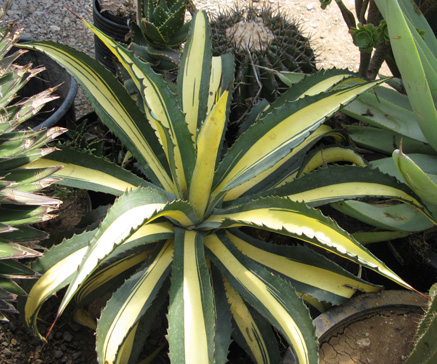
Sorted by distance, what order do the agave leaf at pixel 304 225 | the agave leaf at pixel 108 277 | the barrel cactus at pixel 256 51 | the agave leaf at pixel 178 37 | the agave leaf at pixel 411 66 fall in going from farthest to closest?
the agave leaf at pixel 178 37
the barrel cactus at pixel 256 51
the agave leaf at pixel 108 277
the agave leaf at pixel 411 66
the agave leaf at pixel 304 225

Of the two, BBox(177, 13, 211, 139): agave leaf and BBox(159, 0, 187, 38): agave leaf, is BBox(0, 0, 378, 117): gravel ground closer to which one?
BBox(159, 0, 187, 38): agave leaf

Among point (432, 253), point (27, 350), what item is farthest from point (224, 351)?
point (432, 253)

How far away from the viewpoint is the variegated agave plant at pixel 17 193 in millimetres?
965

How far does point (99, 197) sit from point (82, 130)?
0.87ft

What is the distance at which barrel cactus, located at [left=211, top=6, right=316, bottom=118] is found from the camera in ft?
5.22

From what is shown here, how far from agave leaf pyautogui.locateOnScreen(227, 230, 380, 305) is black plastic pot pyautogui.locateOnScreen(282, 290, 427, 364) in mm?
27

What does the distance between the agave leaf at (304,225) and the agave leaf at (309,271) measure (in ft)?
0.54

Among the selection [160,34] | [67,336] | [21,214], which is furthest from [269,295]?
[160,34]

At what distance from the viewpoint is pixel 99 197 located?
5.65 feet

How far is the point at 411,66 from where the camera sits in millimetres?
1166

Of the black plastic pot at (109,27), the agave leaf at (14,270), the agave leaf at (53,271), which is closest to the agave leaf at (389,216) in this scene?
the agave leaf at (53,271)

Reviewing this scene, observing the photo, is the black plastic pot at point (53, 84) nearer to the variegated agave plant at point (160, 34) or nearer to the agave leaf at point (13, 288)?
the variegated agave plant at point (160, 34)

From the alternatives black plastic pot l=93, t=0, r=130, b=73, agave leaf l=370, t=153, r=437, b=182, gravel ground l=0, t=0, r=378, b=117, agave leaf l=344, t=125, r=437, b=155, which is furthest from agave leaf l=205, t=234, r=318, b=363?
gravel ground l=0, t=0, r=378, b=117

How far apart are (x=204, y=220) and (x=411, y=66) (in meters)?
0.68
